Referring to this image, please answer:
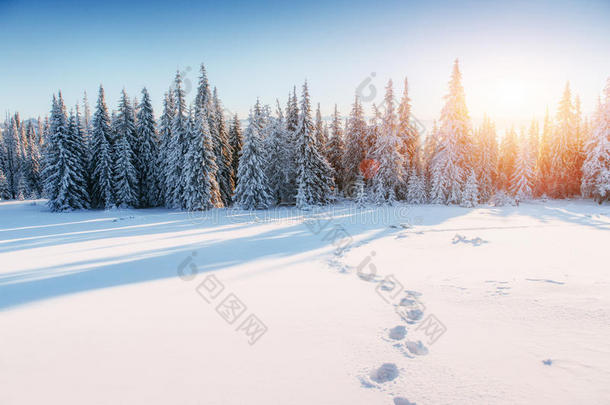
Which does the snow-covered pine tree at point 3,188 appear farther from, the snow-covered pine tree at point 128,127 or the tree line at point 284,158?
the snow-covered pine tree at point 128,127

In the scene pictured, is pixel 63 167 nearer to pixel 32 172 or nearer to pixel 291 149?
pixel 291 149

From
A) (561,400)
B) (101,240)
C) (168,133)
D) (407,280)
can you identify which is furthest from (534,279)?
(168,133)

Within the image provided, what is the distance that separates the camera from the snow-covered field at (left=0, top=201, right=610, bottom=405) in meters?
3.71

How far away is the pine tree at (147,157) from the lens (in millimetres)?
33000

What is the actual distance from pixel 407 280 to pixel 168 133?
1261 inches

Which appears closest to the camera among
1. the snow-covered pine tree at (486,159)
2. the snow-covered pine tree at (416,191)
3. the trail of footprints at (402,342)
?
the trail of footprints at (402,342)

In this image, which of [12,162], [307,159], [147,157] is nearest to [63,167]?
[147,157]

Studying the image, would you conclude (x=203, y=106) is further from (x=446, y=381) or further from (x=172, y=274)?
(x=446, y=381)

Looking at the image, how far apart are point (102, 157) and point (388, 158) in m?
30.9

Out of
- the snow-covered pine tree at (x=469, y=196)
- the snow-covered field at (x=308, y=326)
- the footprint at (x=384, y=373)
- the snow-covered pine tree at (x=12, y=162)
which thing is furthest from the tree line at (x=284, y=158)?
the snow-covered pine tree at (x=12, y=162)

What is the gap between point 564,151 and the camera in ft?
114

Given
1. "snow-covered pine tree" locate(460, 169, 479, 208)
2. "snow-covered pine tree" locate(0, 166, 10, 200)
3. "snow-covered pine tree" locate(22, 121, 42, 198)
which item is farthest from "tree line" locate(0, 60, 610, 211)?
"snow-covered pine tree" locate(0, 166, 10, 200)

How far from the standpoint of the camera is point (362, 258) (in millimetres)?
10375

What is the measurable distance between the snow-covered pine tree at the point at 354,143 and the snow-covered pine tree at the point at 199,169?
666 inches
